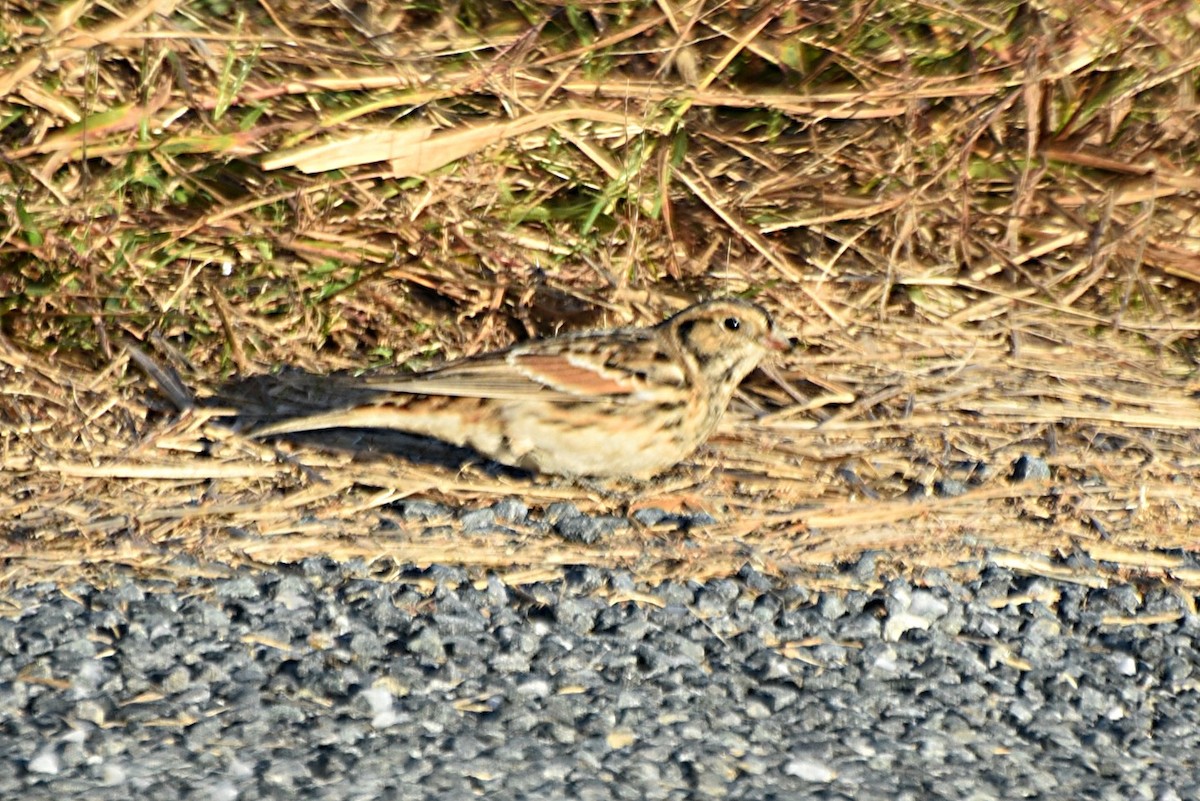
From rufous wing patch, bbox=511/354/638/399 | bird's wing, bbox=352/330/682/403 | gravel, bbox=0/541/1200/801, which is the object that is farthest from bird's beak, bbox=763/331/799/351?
gravel, bbox=0/541/1200/801

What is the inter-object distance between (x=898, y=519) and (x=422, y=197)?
7.13ft

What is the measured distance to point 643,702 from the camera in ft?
14.7

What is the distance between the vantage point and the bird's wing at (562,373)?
5891 mm

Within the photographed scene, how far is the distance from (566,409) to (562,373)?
0.12 meters

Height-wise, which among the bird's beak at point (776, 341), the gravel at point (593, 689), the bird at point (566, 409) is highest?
the bird's beak at point (776, 341)

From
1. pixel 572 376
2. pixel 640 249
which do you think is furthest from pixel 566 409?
pixel 640 249

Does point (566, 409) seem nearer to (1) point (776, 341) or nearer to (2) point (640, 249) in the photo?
(1) point (776, 341)

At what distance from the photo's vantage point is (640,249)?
22.4 feet

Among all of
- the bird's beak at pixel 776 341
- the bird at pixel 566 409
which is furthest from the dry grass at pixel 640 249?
the bird's beak at pixel 776 341

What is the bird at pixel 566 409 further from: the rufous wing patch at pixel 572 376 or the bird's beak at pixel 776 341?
the bird's beak at pixel 776 341

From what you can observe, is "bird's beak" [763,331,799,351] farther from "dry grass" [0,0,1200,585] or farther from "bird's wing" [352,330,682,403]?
"bird's wing" [352,330,682,403]

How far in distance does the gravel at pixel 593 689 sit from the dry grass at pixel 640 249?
0.93 feet

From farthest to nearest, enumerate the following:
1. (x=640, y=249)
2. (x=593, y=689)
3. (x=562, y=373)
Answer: (x=640, y=249) < (x=562, y=373) < (x=593, y=689)

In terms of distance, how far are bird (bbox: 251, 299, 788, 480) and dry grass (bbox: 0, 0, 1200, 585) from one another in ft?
0.44
